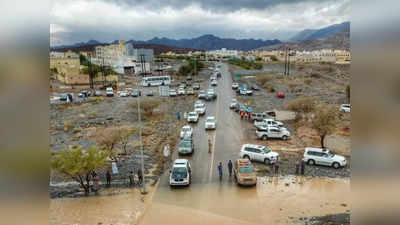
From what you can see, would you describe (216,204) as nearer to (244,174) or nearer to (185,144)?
(244,174)

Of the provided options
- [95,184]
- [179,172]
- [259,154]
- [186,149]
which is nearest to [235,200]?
[179,172]

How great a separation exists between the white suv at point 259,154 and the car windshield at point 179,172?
234 cm

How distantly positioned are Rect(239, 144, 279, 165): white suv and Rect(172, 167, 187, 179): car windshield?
234 cm

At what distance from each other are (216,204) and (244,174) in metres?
1.38

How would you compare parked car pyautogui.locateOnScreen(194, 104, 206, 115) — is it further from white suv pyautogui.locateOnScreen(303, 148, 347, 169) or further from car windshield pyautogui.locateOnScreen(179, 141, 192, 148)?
white suv pyautogui.locateOnScreen(303, 148, 347, 169)

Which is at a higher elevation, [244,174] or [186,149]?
[186,149]

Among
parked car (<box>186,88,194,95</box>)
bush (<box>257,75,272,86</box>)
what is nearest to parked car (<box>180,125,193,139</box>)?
parked car (<box>186,88,194,95</box>)

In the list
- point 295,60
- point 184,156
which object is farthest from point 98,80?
point 295,60

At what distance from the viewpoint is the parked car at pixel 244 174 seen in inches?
318

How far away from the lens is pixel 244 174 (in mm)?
8227

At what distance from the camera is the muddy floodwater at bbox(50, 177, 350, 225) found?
21.5ft
